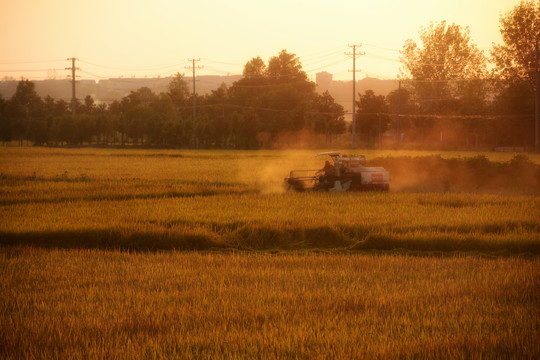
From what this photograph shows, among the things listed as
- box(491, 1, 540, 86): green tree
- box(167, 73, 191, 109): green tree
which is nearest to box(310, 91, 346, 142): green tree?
box(491, 1, 540, 86): green tree

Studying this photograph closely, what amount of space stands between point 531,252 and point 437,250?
1796mm

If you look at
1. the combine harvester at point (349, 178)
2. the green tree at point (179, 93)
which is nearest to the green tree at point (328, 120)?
the green tree at point (179, 93)

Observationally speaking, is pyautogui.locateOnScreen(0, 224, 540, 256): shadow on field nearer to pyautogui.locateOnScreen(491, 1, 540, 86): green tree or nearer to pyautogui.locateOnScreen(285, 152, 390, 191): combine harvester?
pyautogui.locateOnScreen(285, 152, 390, 191): combine harvester

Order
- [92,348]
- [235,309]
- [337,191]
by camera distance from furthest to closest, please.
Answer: [337,191] → [235,309] → [92,348]

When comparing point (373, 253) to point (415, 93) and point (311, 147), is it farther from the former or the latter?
point (415, 93)

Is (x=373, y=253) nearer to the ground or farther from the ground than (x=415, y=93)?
nearer to the ground

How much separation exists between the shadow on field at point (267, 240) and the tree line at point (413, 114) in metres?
51.1

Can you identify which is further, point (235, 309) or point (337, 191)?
point (337, 191)

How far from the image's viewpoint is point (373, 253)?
11.8 metres

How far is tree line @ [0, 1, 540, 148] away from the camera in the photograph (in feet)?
196

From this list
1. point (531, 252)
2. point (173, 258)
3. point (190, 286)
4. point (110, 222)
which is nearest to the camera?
point (190, 286)

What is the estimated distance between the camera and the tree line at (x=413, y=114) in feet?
196

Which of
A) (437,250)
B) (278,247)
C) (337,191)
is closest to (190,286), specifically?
(278,247)

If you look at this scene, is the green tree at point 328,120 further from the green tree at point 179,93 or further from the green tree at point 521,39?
the green tree at point 179,93
